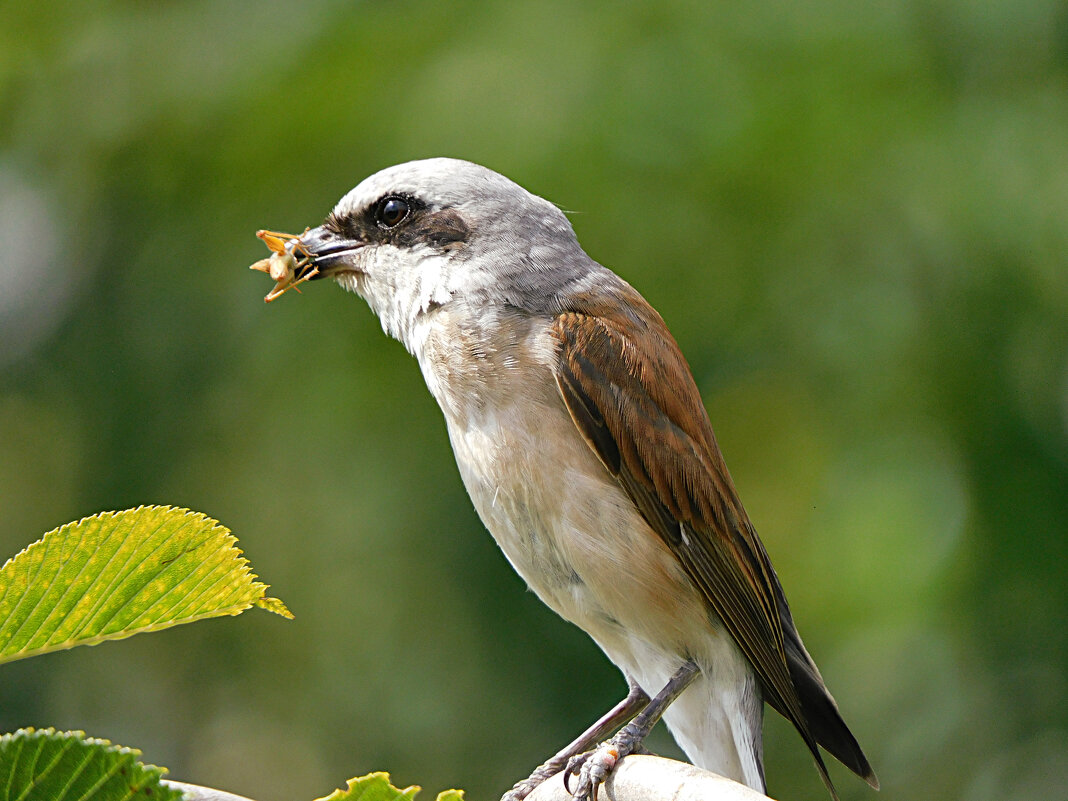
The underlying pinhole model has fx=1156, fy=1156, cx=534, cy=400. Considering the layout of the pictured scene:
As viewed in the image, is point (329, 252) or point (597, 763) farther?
point (329, 252)

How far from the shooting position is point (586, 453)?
9.69 ft

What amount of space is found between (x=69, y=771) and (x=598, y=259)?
4315mm

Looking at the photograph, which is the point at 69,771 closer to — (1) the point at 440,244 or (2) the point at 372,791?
(2) the point at 372,791

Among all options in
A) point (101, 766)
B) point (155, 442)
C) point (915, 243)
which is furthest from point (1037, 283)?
point (101, 766)

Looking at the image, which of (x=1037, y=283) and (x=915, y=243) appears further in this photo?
(x=915, y=243)

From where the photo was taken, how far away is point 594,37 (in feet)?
17.7

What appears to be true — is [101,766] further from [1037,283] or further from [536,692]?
[1037,283]

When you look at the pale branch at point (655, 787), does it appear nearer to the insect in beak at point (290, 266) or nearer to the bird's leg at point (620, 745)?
the bird's leg at point (620, 745)

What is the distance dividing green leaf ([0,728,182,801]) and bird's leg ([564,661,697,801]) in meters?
1.55

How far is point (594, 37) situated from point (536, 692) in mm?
3000

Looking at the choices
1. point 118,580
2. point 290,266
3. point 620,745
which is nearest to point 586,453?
point 620,745

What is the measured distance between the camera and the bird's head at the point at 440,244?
123 inches

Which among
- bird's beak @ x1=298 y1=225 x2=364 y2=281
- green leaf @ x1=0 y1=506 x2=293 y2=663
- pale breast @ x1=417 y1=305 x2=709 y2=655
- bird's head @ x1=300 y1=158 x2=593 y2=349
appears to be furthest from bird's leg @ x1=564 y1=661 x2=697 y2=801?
bird's beak @ x1=298 y1=225 x2=364 y2=281

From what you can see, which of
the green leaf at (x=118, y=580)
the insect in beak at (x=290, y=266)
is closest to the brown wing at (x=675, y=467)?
the insect in beak at (x=290, y=266)
